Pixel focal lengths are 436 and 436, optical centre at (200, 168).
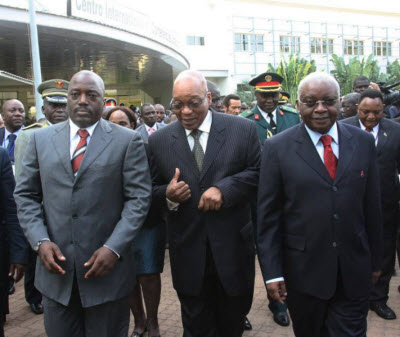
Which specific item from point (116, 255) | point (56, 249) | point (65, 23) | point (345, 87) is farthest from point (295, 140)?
point (345, 87)

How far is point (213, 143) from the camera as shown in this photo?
Answer: 3.12m

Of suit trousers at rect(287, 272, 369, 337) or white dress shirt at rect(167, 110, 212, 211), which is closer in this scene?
suit trousers at rect(287, 272, 369, 337)

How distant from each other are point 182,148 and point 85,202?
0.83 meters

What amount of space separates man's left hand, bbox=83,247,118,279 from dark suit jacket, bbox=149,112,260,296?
25.8 inches

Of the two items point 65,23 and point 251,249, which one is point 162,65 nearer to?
point 65,23

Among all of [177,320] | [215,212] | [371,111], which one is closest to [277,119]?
[371,111]

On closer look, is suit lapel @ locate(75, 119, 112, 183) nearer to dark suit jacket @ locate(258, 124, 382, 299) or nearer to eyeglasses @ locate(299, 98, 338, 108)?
dark suit jacket @ locate(258, 124, 382, 299)

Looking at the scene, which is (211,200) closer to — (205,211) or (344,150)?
Answer: (205,211)

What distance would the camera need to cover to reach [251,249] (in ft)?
10.7

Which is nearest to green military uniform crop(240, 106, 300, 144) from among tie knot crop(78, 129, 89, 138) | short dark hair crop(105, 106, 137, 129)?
short dark hair crop(105, 106, 137, 129)

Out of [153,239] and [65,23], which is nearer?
[153,239]

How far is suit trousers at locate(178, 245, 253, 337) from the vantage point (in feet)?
10.4

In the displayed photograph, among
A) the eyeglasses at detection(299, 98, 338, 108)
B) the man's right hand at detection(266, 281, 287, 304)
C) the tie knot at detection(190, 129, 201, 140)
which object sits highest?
the eyeglasses at detection(299, 98, 338, 108)

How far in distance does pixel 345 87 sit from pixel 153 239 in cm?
3076
